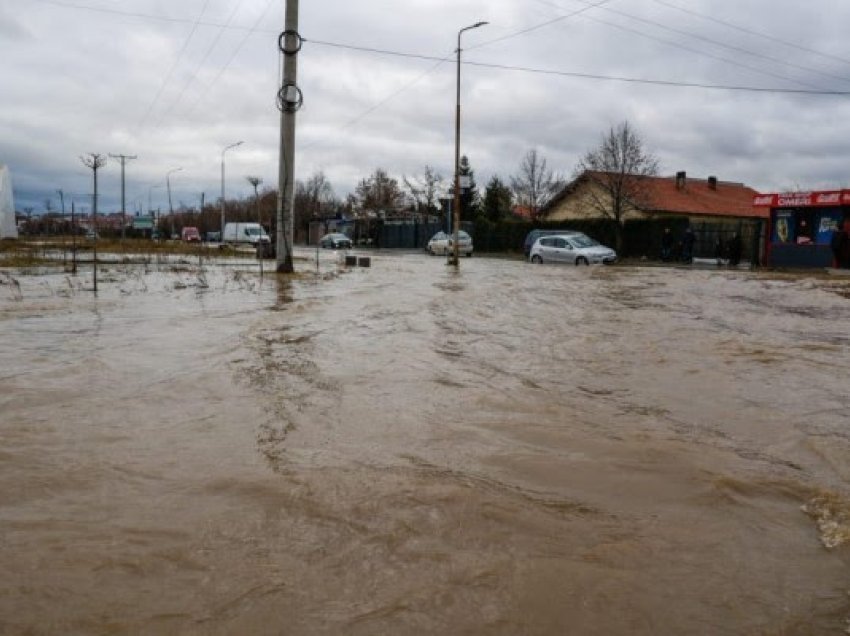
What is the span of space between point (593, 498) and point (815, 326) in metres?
9.20

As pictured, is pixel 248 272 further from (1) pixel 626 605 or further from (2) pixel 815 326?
(1) pixel 626 605

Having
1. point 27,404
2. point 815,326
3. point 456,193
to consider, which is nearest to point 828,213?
point 456,193

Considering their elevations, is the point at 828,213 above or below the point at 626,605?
above

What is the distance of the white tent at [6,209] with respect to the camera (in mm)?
46928

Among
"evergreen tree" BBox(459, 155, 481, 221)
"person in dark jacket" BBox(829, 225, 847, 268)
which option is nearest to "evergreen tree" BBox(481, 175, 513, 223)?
"evergreen tree" BBox(459, 155, 481, 221)

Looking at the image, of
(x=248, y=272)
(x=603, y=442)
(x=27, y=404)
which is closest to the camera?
(x=603, y=442)

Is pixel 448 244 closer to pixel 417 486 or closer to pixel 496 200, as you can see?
pixel 496 200

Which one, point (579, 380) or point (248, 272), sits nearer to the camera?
point (579, 380)

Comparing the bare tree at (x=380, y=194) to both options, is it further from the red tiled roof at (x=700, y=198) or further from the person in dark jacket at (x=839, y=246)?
the person in dark jacket at (x=839, y=246)

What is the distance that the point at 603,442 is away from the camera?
15.7ft

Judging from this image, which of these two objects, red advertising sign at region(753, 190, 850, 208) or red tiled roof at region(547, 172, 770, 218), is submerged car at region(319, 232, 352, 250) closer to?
red tiled roof at region(547, 172, 770, 218)

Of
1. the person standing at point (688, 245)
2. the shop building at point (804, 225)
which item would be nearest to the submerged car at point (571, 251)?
the person standing at point (688, 245)

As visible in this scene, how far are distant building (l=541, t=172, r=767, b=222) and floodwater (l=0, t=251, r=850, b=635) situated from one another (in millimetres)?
35915

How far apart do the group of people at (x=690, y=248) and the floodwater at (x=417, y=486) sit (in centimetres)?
2208
